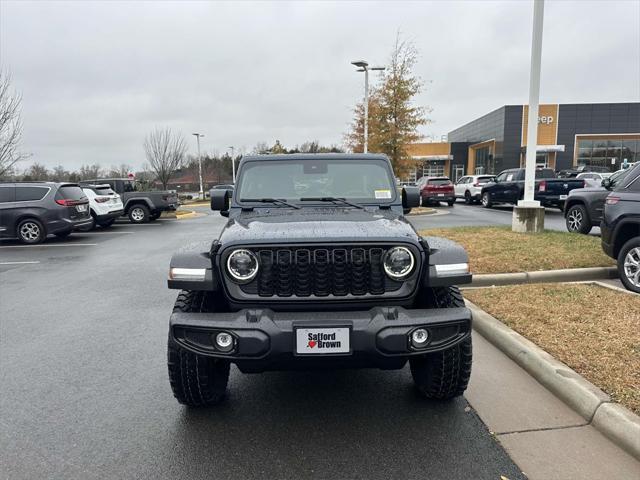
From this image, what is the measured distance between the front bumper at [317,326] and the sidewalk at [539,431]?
2.48ft

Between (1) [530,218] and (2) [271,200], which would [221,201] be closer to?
(2) [271,200]

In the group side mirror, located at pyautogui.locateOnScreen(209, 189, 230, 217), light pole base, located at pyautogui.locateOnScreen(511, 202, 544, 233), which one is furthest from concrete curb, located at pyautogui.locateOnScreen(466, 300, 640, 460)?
light pole base, located at pyautogui.locateOnScreen(511, 202, 544, 233)

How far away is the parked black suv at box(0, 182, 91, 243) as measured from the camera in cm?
1251

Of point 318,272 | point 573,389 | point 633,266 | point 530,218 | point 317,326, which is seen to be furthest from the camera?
point 530,218

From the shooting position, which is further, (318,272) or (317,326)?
(318,272)

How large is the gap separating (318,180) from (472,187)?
23717mm

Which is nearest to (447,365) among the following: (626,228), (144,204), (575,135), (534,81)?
(626,228)

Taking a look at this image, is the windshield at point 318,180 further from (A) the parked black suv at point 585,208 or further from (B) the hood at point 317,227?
(A) the parked black suv at point 585,208

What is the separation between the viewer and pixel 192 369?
3.03 m

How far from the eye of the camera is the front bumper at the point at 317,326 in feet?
8.72

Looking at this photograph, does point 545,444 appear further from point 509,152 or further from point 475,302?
point 509,152

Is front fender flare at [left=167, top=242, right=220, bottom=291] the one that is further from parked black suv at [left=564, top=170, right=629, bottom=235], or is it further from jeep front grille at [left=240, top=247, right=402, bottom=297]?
parked black suv at [left=564, top=170, right=629, bottom=235]

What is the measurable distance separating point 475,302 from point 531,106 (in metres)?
5.91

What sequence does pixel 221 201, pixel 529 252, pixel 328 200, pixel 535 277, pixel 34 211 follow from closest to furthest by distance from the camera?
pixel 328 200, pixel 221 201, pixel 535 277, pixel 529 252, pixel 34 211
